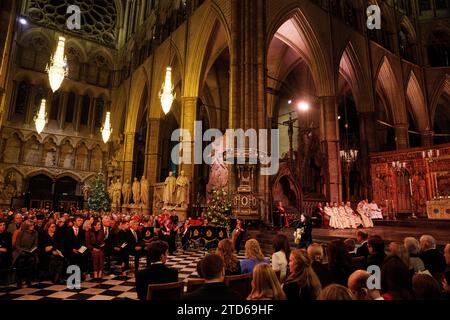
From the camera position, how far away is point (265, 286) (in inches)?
75.0

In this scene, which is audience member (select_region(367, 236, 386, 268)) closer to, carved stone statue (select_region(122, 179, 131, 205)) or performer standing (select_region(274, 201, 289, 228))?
performer standing (select_region(274, 201, 289, 228))

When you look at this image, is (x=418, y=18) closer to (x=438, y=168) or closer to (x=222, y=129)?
(x=438, y=168)

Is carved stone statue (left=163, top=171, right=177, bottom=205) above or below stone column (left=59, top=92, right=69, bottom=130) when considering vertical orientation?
below

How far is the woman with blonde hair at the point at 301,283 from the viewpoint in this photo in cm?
225

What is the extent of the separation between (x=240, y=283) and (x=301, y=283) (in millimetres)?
769

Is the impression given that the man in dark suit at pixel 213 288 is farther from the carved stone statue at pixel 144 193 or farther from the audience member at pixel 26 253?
the carved stone statue at pixel 144 193

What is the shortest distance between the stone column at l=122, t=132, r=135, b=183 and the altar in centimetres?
1881

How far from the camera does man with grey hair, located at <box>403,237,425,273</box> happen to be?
3244 millimetres

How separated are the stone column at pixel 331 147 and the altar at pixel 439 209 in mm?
3825

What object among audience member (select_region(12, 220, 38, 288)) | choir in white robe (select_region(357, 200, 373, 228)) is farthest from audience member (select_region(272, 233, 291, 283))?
choir in white robe (select_region(357, 200, 373, 228))

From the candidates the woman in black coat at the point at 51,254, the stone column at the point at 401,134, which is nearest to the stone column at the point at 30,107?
the woman in black coat at the point at 51,254

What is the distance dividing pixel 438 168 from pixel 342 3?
11.3m

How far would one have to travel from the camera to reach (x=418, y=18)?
23016 mm
